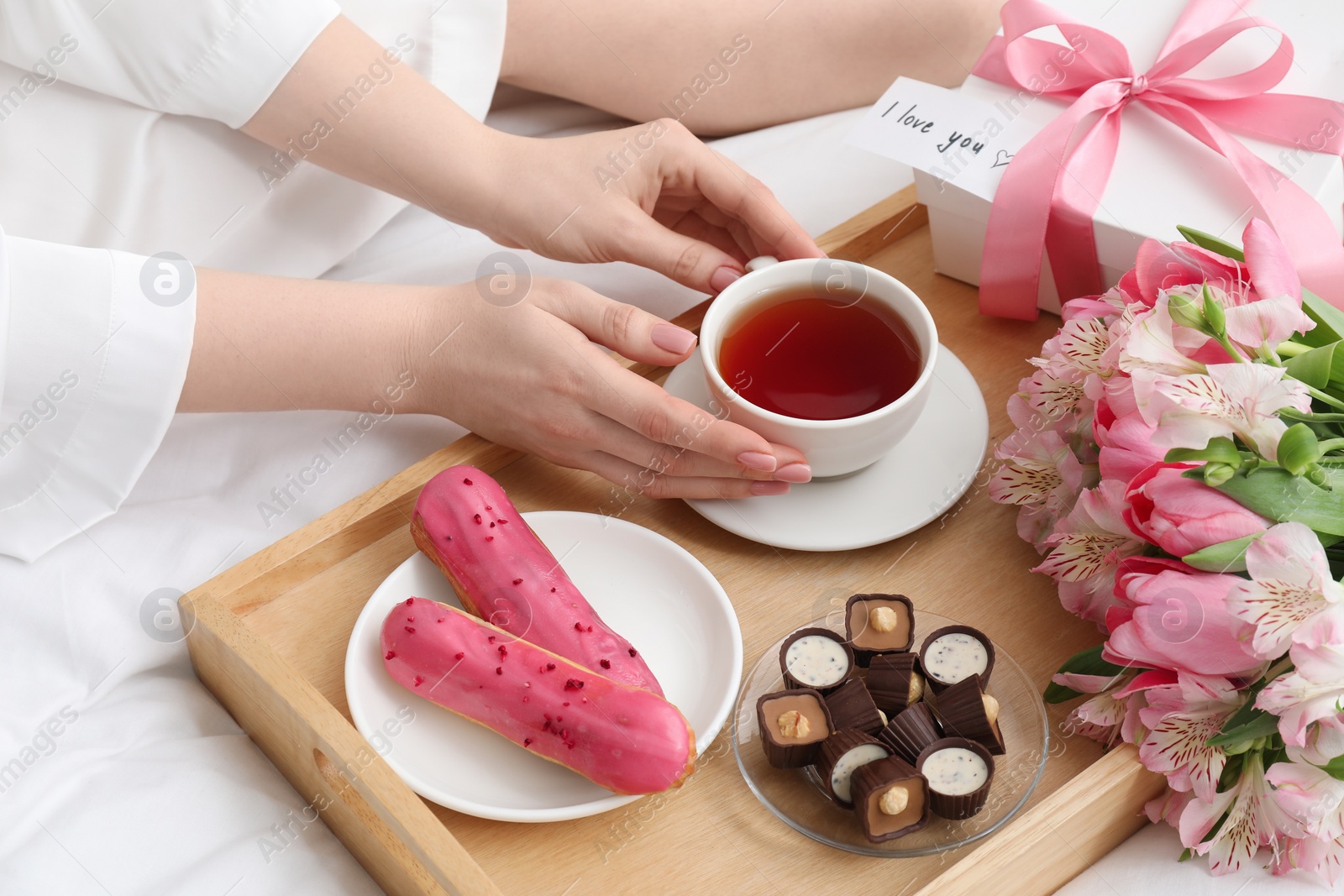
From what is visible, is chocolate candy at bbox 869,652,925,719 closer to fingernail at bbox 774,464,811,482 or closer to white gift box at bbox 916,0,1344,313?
fingernail at bbox 774,464,811,482

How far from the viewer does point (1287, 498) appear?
545 mm

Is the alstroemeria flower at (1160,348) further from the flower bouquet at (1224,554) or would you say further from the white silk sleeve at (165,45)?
the white silk sleeve at (165,45)

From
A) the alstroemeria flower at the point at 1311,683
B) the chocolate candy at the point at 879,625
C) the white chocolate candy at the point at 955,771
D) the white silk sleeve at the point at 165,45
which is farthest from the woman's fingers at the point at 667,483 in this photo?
the white silk sleeve at the point at 165,45

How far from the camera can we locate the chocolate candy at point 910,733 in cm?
61

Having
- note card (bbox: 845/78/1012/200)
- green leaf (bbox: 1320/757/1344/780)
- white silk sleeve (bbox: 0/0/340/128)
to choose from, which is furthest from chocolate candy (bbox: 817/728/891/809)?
white silk sleeve (bbox: 0/0/340/128)

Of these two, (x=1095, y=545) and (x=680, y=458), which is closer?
(x=1095, y=545)

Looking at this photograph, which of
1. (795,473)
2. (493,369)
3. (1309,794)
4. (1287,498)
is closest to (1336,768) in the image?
(1309,794)

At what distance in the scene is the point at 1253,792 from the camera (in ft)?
1.88

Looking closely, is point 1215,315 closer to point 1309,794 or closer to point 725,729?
point 1309,794

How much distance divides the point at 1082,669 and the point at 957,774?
11 centimetres

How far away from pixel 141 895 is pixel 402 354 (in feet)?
1.32

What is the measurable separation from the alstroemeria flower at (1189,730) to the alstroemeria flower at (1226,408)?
0.41ft

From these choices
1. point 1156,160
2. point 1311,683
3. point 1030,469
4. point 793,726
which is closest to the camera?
point 1311,683

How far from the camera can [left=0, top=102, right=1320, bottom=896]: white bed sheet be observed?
720mm
